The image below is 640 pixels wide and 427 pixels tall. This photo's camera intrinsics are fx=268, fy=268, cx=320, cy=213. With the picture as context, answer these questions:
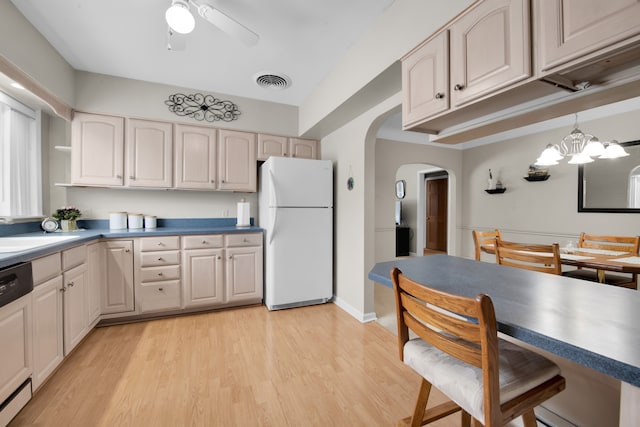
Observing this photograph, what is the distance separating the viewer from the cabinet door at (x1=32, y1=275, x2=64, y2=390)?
62.2 inches

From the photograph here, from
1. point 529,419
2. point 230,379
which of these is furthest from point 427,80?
point 230,379

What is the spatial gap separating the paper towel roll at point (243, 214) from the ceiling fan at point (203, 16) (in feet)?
6.32

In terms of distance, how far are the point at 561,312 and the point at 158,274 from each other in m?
3.11

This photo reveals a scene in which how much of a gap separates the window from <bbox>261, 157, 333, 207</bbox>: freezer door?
88.7 inches

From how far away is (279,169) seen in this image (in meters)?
2.99

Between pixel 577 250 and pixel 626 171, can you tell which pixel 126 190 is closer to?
pixel 577 250

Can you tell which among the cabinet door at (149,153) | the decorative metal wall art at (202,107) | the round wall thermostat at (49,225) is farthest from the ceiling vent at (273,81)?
the round wall thermostat at (49,225)

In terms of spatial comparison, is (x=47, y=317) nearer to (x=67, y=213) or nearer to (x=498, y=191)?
(x=67, y=213)

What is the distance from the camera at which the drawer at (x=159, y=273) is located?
2719 mm

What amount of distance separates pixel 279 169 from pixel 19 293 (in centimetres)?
215

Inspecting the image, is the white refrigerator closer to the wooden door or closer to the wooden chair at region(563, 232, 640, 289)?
the wooden chair at region(563, 232, 640, 289)

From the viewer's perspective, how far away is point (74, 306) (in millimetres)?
2053

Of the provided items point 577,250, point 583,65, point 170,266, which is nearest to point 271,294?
point 170,266

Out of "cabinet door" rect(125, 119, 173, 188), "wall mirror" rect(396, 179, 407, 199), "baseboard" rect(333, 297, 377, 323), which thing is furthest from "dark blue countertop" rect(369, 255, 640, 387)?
"wall mirror" rect(396, 179, 407, 199)
